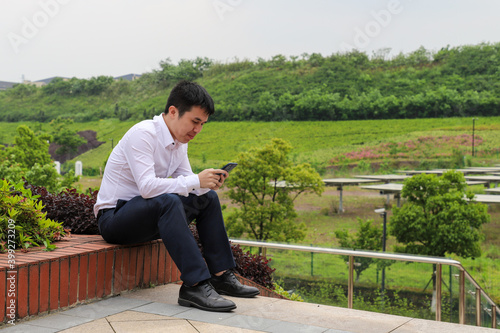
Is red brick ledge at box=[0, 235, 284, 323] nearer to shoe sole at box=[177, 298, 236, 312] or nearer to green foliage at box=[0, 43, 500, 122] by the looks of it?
shoe sole at box=[177, 298, 236, 312]

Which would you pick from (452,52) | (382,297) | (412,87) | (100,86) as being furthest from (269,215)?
(100,86)

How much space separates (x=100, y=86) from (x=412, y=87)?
4074 cm

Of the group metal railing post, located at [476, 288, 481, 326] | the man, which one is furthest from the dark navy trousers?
metal railing post, located at [476, 288, 481, 326]

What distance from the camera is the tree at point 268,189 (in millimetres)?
15695

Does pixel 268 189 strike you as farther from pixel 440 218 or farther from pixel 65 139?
pixel 65 139

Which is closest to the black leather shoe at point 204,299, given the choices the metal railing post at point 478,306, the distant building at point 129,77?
the metal railing post at point 478,306

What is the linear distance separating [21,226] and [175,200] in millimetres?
774

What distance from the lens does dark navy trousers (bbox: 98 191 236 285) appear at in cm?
220

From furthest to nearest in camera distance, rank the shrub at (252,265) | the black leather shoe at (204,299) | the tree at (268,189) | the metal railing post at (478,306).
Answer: the tree at (268,189) < the shrub at (252,265) < the metal railing post at (478,306) < the black leather shoe at (204,299)

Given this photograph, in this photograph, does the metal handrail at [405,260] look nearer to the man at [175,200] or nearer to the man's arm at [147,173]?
the man at [175,200]

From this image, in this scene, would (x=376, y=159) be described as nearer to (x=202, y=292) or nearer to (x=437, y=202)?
(x=437, y=202)

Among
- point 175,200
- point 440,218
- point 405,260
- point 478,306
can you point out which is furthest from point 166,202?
point 440,218

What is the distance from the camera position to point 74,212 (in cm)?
314

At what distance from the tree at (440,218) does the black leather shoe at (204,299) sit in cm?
1065
